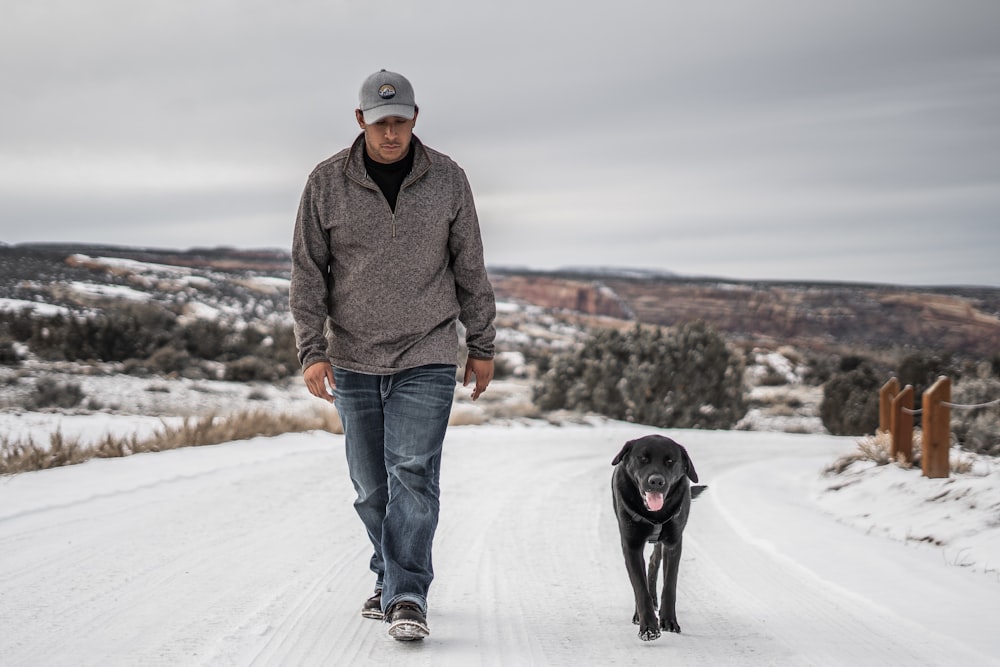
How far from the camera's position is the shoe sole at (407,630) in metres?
4.02

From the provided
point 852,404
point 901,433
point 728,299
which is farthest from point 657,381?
point 728,299

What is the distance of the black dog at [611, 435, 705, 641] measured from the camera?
3.99m

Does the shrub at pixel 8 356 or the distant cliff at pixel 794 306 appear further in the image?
the distant cliff at pixel 794 306

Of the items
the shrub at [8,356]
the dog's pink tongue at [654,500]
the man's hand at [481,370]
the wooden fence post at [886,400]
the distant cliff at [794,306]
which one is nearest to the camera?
the dog's pink tongue at [654,500]

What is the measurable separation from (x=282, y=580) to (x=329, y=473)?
4.63 meters

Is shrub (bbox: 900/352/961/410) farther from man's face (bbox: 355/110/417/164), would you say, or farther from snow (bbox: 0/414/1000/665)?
man's face (bbox: 355/110/417/164)

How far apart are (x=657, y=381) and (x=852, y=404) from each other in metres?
4.30

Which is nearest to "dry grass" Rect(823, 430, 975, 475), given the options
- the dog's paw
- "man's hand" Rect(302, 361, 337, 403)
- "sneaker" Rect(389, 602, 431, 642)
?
the dog's paw

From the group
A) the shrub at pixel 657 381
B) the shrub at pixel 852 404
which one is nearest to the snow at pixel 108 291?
the shrub at pixel 657 381

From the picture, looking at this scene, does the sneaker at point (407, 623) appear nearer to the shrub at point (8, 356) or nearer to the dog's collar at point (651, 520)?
the dog's collar at point (651, 520)

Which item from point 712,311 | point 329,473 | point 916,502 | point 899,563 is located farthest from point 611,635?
point 712,311

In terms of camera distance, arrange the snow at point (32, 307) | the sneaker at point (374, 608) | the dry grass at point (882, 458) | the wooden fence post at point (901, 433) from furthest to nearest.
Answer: the snow at point (32, 307) → the wooden fence post at point (901, 433) → the dry grass at point (882, 458) → the sneaker at point (374, 608)

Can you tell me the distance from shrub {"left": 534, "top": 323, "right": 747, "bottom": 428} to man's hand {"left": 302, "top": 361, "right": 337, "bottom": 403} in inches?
692

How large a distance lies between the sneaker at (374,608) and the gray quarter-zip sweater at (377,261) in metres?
1.07
